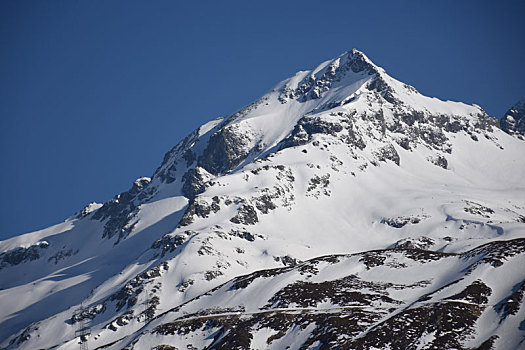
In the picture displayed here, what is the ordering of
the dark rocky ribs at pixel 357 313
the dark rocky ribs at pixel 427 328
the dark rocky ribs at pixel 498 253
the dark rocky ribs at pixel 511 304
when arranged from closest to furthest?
the dark rocky ribs at pixel 427 328 → the dark rocky ribs at pixel 511 304 → the dark rocky ribs at pixel 357 313 → the dark rocky ribs at pixel 498 253

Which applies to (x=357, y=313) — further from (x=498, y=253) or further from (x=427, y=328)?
(x=498, y=253)

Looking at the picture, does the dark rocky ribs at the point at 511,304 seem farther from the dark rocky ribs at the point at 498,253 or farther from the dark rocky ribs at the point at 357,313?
the dark rocky ribs at the point at 498,253

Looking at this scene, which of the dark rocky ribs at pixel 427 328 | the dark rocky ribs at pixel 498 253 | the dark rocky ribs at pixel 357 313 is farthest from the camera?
the dark rocky ribs at pixel 498 253

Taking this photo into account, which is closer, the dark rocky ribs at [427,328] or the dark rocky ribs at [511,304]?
the dark rocky ribs at [427,328]

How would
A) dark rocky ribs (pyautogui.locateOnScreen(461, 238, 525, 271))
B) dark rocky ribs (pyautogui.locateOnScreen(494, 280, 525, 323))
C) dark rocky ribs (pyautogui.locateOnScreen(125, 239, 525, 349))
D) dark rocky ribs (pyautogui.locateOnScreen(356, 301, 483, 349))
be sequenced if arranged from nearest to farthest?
dark rocky ribs (pyautogui.locateOnScreen(356, 301, 483, 349)), dark rocky ribs (pyautogui.locateOnScreen(494, 280, 525, 323)), dark rocky ribs (pyautogui.locateOnScreen(125, 239, 525, 349)), dark rocky ribs (pyautogui.locateOnScreen(461, 238, 525, 271))

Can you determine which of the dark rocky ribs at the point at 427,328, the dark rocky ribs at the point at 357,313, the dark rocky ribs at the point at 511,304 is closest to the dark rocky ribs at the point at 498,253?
the dark rocky ribs at the point at 357,313

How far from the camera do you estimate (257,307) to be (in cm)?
15850

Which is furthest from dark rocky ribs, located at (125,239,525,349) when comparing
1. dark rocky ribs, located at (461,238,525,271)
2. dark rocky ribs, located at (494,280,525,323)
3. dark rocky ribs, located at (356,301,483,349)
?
dark rocky ribs, located at (461,238,525,271)

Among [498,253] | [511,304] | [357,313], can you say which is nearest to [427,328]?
[511,304]

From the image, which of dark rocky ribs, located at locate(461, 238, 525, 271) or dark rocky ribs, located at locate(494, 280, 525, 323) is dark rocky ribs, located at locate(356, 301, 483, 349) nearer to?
dark rocky ribs, located at locate(494, 280, 525, 323)

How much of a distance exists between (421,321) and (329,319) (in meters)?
20.7

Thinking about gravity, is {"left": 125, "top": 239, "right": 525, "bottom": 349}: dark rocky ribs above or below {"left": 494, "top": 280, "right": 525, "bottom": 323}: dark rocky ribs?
above

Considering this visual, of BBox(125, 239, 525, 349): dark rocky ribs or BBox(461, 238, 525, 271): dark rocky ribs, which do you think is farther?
BBox(461, 238, 525, 271): dark rocky ribs

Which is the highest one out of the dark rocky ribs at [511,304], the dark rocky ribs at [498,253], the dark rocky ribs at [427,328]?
the dark rocky ribs at [498,253]
